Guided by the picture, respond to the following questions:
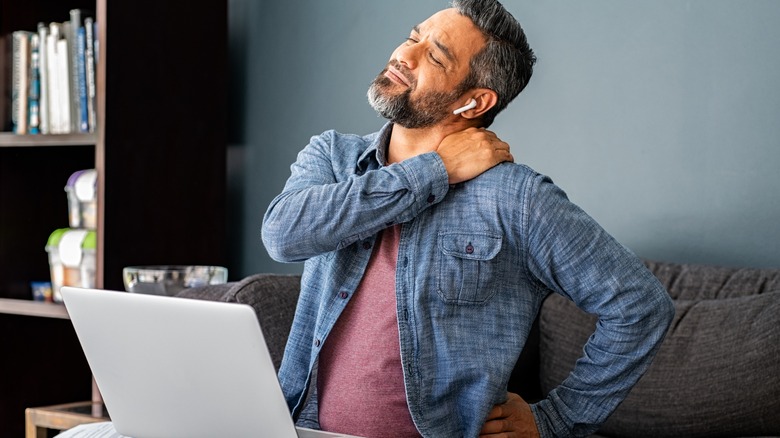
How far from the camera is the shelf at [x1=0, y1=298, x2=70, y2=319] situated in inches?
105

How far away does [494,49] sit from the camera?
1.58 m

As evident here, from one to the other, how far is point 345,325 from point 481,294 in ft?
0.69

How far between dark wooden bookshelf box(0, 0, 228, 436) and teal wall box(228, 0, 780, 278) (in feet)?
1.33

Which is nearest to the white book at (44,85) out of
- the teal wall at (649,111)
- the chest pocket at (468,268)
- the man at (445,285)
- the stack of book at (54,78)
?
the stack of book at (54,78)

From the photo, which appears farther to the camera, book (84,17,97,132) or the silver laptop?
book (84,17,97,132)

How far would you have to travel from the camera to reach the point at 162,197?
2.76m

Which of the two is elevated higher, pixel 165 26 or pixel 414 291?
pixel 165 26

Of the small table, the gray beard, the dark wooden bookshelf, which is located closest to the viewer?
the gray beard

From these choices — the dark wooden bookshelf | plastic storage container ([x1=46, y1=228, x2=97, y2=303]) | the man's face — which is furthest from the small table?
the man's face

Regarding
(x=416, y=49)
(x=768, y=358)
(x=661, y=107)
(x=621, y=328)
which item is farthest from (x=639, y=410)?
(x=416, y=49)

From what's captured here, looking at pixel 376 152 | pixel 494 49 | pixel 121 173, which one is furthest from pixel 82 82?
pixel 494 49

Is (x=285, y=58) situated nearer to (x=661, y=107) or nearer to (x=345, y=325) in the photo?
(x=661, y=107)

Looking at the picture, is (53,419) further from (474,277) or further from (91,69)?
(474,277)

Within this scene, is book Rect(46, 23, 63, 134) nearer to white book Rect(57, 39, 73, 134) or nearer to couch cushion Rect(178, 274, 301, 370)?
white book Rect(57, 39, 73, 134)
